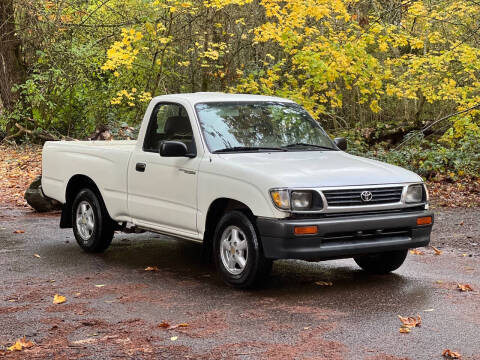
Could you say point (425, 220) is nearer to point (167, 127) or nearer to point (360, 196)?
point (360, 196)

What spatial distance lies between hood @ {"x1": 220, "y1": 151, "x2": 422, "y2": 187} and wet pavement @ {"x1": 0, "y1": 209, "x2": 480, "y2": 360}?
41.9 inches

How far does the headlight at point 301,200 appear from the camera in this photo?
23.0 feet

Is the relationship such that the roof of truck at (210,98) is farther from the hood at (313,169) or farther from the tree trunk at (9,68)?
the tree trunk at (9,68)

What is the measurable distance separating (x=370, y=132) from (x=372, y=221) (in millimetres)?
14907

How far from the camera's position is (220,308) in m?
6.80

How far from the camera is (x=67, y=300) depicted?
7180 mm

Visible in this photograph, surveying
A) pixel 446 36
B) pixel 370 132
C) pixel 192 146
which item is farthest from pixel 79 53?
pixel 192 146

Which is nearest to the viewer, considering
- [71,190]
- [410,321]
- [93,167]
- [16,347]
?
[16,347]

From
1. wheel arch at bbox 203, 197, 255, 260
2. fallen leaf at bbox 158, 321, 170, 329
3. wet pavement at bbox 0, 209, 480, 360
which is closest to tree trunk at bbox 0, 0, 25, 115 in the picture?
wet pavement at bbox 0, 209, 480, 360

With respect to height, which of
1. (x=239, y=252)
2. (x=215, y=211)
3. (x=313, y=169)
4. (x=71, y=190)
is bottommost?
(x=239, y=252)

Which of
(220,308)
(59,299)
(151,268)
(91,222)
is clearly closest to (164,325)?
(220,308)

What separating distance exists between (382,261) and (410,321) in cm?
212

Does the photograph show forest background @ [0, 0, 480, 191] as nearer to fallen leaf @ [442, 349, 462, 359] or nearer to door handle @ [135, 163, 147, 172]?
door handle @ [135, 163, 147, 172]

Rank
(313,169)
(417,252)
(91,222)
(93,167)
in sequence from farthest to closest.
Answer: (417,252) → (91,222) → (93,167) → (313,169)
